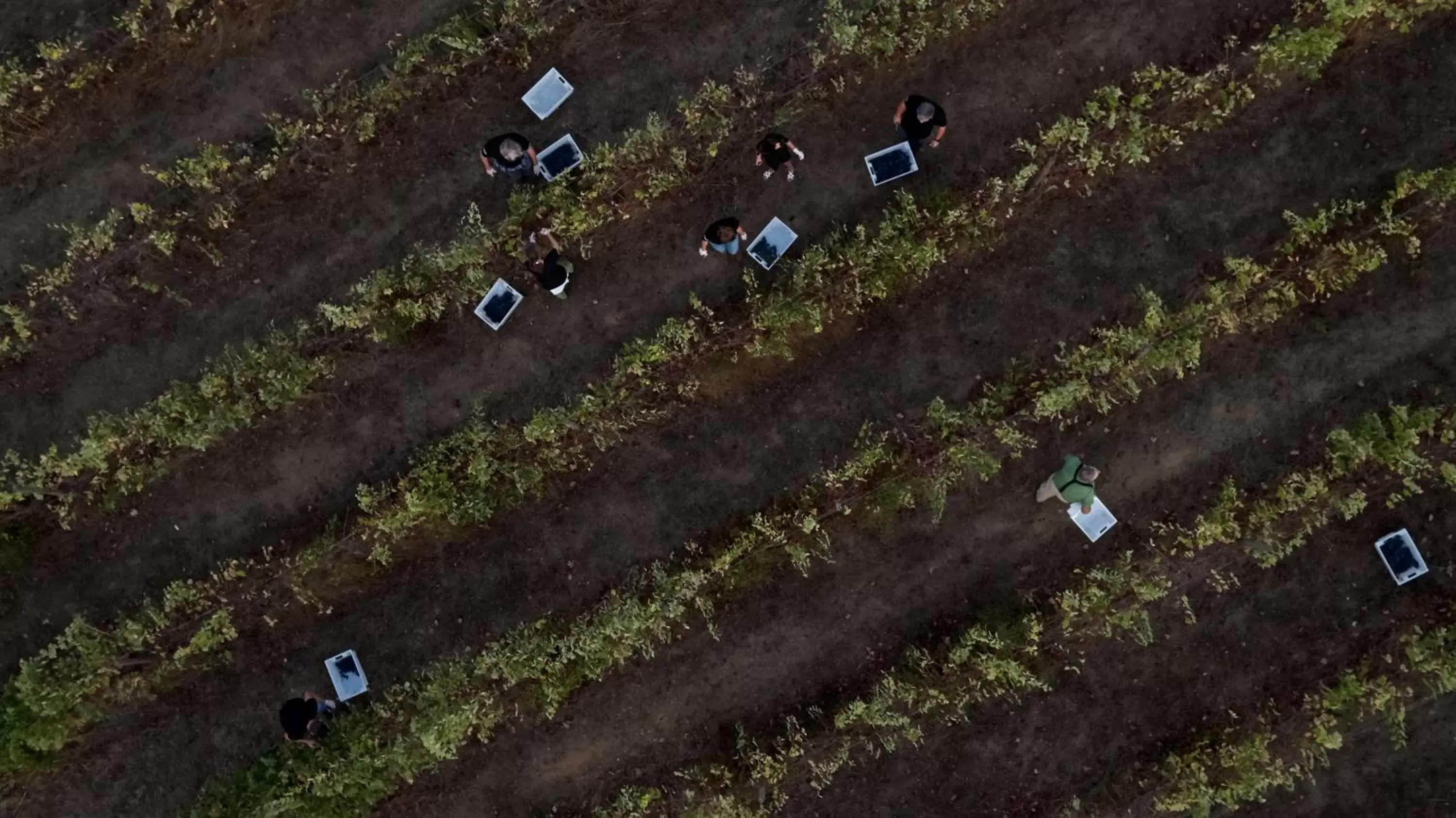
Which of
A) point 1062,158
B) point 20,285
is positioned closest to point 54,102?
point 20,285

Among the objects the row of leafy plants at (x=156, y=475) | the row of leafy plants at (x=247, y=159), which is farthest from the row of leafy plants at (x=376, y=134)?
the row of leafy plants at (x=156, y=475)

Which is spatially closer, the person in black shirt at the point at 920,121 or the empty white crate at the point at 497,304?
the person in black shirt at the point at 920,121

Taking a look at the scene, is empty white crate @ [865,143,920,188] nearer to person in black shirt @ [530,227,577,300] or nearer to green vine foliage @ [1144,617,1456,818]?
person in black shirt @ [530,227,577,300]

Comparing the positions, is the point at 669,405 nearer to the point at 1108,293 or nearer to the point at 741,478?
the point at 741,478

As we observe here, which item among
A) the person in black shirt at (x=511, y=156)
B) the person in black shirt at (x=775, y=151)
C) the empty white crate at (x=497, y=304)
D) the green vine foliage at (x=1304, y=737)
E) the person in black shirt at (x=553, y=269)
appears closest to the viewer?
the person in black shirt at (x=511, y=156)

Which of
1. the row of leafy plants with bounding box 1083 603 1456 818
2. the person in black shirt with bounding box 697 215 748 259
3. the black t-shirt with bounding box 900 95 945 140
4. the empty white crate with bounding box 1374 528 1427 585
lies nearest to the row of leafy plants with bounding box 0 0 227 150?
the person in black shirt with bounding box 697 215 748 259

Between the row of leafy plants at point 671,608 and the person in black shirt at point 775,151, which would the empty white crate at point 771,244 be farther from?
the row of leafy plants at point 671,608
